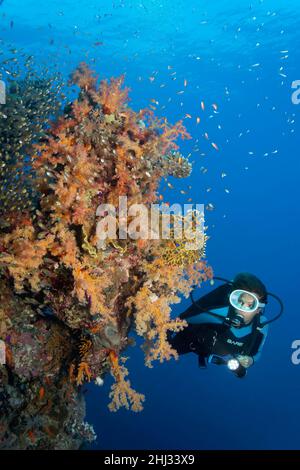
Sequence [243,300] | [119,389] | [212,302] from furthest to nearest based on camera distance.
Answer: [212,302], [243,300], [119,389]

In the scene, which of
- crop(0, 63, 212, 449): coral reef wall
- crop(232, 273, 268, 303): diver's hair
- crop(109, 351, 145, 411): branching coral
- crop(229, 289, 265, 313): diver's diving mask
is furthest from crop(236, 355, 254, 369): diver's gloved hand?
crop(109, 351, 145, 411): branching coral

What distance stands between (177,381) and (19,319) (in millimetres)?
33033

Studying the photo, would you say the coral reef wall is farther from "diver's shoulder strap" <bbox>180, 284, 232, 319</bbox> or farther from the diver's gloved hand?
the diver's gloved hand

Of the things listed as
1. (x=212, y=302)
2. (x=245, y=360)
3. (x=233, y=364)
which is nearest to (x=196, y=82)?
(x=212, y=302)

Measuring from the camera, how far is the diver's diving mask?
582 centimetres

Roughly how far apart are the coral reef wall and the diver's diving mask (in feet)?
2.65

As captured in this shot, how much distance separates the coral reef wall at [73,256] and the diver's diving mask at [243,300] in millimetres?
808

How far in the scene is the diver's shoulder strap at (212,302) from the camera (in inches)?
256

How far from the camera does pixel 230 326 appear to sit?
19.9 feet

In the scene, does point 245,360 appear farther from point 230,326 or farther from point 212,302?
point 212,302

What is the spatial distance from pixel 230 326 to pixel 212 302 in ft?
2.20

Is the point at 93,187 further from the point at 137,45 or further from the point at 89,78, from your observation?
the point at 137,45
